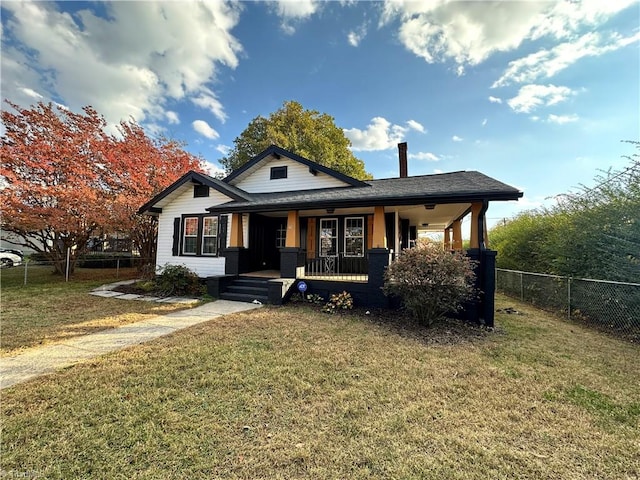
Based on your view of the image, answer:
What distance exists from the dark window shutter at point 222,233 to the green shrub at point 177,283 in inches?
57.9

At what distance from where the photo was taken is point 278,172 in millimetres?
11453

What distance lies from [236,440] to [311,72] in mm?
13710

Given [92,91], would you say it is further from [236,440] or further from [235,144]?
[236,440]

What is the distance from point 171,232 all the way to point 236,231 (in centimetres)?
348

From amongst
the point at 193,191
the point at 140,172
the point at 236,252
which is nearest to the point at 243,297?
the point at 236,252

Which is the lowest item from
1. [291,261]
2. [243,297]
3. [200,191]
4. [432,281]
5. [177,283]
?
[243,297]

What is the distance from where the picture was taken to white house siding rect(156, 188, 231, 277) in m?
10.6

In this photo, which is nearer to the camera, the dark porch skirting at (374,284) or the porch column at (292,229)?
the dark porch skirting at (374,284)

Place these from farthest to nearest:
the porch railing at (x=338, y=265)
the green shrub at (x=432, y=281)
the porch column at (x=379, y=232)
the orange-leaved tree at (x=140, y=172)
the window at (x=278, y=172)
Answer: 1. the orange-leaved tree at (x=140, y=172)
2. the window at (x=278, y=172)
3. the porch railing at (x=338, y=265)
4. the porch column at (x=379, y=232)
5. the green shrub at (x=432, y=281)

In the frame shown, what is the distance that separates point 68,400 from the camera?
2926 mm

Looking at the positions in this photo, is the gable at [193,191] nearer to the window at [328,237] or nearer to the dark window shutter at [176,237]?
the dark window shutter at [176,237]

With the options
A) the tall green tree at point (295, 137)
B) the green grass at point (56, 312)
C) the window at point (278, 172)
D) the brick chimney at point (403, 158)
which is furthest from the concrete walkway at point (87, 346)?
the tall green tree at point (295, 137)

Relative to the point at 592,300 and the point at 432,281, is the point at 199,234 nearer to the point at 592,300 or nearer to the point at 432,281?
the point at 432,281

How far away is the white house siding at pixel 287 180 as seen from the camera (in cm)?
1070
